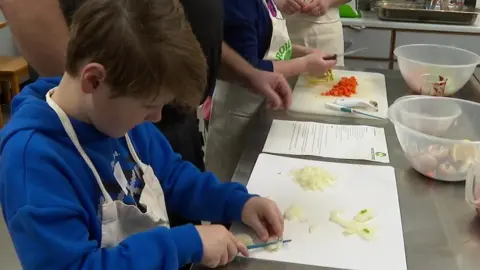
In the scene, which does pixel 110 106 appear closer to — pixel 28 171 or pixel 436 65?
pixel 28 171

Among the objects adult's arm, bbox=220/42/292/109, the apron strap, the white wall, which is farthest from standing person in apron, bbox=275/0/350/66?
the white wall

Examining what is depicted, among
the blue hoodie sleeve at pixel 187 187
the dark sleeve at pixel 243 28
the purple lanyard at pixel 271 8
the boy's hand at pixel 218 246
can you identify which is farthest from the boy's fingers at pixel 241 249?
the purple lanyard at pixel 271 8

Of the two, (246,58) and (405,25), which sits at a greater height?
(246,58)

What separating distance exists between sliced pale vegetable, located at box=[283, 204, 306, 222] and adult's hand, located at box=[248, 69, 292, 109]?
1.45ft

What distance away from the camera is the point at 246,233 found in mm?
842

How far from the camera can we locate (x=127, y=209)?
78cm

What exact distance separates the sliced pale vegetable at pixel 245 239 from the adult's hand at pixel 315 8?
1.11m

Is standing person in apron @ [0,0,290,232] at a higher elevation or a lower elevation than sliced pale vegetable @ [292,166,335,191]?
higher

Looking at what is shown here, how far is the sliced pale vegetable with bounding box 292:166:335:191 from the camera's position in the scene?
0.99m

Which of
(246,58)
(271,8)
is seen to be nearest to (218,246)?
(246,58)

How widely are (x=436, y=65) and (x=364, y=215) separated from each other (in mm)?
660

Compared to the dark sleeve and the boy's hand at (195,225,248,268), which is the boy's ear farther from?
the dark sleeve

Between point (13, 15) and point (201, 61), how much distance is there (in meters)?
0.38

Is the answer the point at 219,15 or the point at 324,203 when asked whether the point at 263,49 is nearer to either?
the point at 219,15
